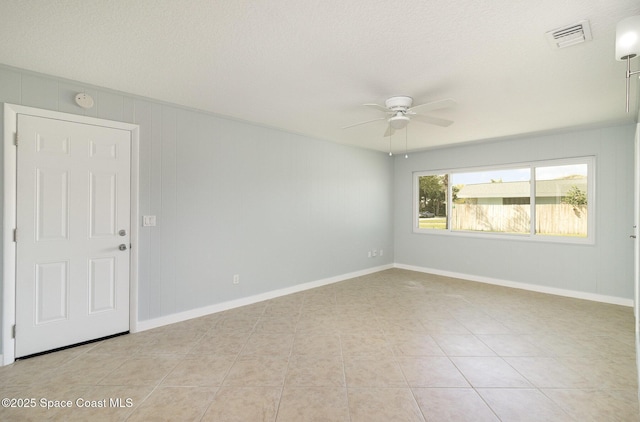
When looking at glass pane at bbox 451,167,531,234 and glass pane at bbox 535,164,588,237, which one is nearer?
glass pane at bbox 535,164,588,237

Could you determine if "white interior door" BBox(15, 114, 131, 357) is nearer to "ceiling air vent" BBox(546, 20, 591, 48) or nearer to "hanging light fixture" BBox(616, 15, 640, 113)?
"ceiling air vent" BBox(546, 20, 591, 48)

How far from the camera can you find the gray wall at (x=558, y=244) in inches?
164

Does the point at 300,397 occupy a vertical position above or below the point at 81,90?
below

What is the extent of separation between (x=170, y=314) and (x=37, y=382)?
4.21 ft

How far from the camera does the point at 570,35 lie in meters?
2.04

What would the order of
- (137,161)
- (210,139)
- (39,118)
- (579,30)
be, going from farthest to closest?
(210,139) → (137,161) → (39,118) → (579,30)

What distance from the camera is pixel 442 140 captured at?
17.2 ft

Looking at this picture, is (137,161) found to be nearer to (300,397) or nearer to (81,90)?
(81,90)

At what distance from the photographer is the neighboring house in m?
4.74

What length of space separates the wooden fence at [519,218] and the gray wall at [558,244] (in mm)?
232

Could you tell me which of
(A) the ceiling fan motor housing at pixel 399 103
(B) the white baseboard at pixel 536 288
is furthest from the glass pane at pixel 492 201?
(A) the ceiling fan motor housing at pixel 399 103

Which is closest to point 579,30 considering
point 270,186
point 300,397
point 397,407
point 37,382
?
point 397,407

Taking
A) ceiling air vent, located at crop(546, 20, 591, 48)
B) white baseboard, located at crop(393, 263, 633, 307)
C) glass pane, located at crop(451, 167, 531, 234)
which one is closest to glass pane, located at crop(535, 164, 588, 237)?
glass pane, located at crop(451, 167, 531, 234)

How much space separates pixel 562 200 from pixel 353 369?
4574mm
